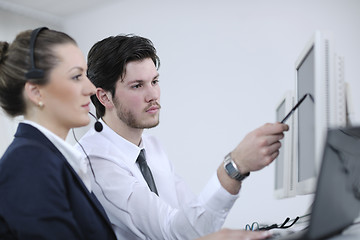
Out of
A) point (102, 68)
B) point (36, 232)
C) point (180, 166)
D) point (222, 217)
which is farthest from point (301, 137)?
point (180, 166)

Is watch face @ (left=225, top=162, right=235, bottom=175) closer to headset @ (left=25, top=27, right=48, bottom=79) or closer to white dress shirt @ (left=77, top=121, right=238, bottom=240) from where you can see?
white dress shirt @ (left=77, top=121, right=238, bottom=240)

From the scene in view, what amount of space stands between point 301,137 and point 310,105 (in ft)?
0.66

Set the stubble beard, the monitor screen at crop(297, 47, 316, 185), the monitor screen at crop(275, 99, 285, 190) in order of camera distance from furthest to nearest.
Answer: the monitor screen at crop(275, 99, 285, 190)
the stubble beard
the monitor screen at crop(297, 47, 316, 185)

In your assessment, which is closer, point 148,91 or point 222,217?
point 222,217

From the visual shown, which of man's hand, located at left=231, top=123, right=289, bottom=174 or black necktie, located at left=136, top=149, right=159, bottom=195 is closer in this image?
man's hand, located at left=231, top=123, right=289, bottom=174

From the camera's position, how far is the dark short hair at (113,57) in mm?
1932

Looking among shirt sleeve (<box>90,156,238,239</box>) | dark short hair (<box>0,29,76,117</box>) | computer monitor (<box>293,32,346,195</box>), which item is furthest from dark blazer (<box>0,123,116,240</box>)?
computer monitor (<box>293,32,346,195</box>)

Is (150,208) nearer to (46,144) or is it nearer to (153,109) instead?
(46,144)

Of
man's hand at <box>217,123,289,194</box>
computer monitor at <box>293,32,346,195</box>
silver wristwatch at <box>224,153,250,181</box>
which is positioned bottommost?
silver wristwatch at <box>224,153,250,181</box>

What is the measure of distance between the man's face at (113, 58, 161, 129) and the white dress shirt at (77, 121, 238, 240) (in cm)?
11

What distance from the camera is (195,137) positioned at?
452cm

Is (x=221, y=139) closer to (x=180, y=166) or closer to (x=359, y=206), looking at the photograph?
(x=180, y=166)

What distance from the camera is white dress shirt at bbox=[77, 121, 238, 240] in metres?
1.29

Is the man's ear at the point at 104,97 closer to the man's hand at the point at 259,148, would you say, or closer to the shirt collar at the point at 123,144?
the shirt collar at the point at 123,144
